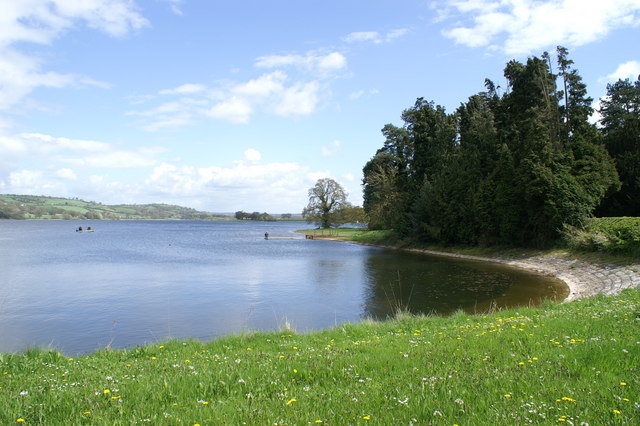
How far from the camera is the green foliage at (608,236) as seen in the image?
2606 centimetres

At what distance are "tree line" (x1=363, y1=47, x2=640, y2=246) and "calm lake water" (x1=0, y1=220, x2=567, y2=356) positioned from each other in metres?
7.26

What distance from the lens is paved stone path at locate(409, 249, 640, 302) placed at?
20.9 metres

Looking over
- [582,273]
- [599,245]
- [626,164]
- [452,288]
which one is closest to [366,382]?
[452,288]

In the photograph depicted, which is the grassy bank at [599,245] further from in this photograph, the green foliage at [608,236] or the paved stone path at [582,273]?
the paved stone path at [582,273]

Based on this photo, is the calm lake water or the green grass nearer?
the green grass

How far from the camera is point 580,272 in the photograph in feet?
90.5

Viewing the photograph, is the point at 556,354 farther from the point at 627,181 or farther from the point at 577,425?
the point at 627,181

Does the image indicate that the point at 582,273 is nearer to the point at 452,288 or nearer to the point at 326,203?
the point at 452,288

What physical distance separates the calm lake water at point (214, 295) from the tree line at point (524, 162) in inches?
286

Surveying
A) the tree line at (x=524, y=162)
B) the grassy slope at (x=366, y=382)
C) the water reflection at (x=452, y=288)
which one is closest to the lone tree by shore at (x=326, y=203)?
the tree line at (x=524, y=162)

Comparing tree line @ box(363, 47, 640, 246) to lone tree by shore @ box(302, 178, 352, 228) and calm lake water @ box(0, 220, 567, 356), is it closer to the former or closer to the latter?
calm lake water @ box(0, 220, 567, 356)

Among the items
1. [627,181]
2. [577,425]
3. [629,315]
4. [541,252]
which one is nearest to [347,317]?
[629,315]

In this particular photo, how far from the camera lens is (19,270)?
34094 millimetres

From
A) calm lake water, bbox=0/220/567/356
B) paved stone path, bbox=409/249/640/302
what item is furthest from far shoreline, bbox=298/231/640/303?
calm lake water, bbox=0/220/567/356
